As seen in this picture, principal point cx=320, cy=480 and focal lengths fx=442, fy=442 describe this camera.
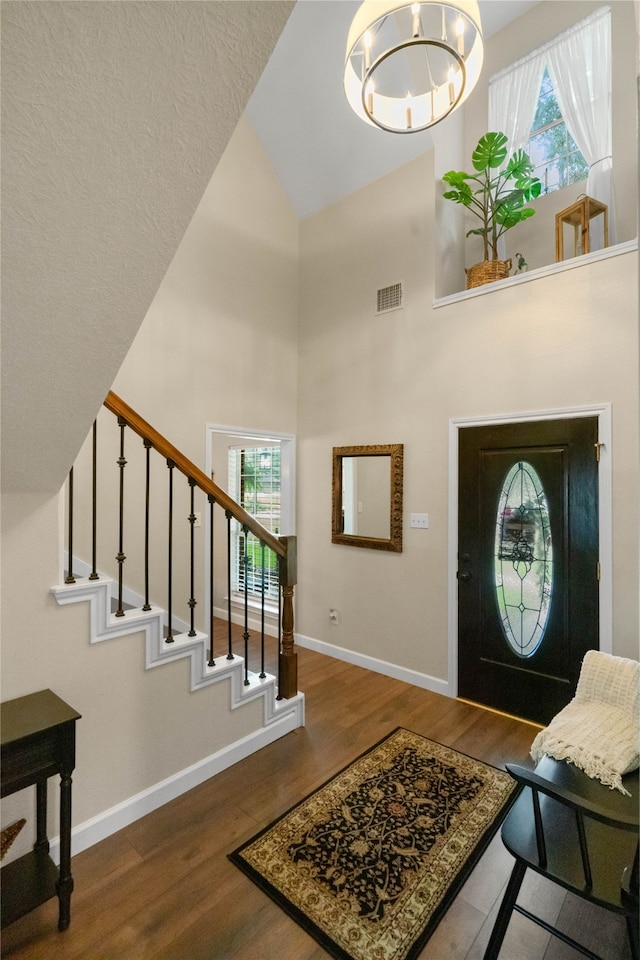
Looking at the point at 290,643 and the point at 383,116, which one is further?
the point at 290,643

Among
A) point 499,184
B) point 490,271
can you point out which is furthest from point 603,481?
point 499,184

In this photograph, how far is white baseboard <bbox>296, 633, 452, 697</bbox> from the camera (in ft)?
11.2

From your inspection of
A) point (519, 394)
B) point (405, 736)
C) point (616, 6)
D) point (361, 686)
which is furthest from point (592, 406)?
point (616, 6)

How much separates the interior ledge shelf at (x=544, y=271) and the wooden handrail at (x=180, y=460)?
2.25 metres

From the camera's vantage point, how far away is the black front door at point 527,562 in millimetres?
2777

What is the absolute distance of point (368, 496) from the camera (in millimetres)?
3930

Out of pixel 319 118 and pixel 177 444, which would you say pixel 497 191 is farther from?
pixel 177 444

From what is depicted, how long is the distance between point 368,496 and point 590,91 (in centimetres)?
342

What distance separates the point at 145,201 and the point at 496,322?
9.02 feet

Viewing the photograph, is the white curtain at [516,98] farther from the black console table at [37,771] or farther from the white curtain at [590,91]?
the black console table at [37,771]

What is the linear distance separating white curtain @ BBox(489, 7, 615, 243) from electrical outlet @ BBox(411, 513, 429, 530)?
7.54 ft

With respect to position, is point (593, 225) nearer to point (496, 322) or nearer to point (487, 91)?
point (496, 322)

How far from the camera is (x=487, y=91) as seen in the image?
12.1 ft

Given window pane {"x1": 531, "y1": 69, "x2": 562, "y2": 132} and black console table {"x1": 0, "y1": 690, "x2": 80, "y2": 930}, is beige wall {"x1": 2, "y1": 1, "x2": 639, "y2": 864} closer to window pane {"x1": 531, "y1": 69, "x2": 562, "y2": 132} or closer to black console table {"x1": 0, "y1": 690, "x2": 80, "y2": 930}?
black console table {"x1": 0, "y1": 690, "x2": 80, "y2": 930}
